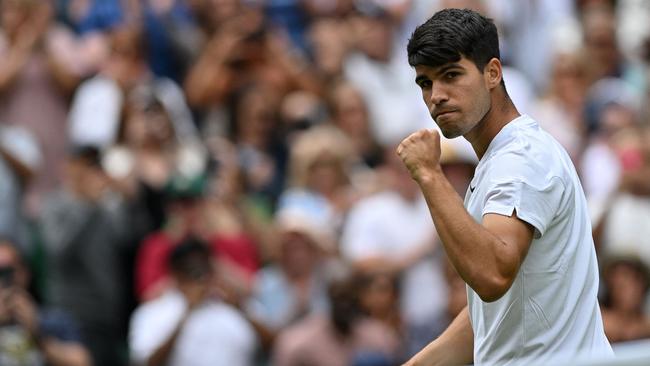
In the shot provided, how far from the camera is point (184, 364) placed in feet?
29.8

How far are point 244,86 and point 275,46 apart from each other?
1.87 ft

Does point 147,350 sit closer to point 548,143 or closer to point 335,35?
point 335,35

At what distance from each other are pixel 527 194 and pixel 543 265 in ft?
0.85

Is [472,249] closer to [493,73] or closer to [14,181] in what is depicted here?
[493,73]

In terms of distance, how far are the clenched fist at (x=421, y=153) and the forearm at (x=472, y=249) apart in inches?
7.1

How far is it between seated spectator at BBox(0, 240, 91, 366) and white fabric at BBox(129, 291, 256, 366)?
46 cm

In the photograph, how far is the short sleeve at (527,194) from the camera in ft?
13.6

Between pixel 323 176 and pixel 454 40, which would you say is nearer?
pixel 454 40

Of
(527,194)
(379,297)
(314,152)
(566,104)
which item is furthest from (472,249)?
(566,104)

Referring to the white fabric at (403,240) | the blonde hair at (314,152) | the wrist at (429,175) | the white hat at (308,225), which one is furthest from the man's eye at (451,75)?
the blonde hair at (314,152)

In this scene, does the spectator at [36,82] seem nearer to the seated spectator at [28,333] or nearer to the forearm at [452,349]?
the seated spectator at [28,333]

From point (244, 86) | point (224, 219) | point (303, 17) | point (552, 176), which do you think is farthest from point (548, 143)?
point (303, 17)

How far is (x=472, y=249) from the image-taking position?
4043 mm

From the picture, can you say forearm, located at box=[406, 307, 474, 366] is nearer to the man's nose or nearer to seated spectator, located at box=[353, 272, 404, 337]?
the man's nose
